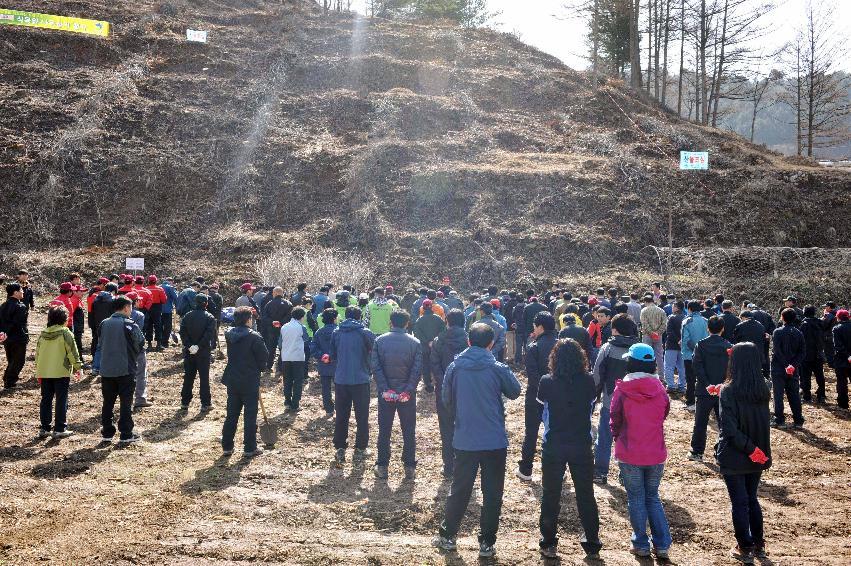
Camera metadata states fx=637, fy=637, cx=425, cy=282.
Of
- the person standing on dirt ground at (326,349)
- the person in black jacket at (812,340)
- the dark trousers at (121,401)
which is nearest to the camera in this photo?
the dark trousers at (121,401)

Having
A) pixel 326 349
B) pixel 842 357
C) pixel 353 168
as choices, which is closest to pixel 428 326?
pixel 326 349

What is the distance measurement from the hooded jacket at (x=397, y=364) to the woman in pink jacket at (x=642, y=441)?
9.20 ft

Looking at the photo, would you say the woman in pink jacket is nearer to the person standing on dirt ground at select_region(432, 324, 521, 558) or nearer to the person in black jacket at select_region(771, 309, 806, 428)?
the person standing on dirt ground at select_region(432, 324, 521, 558)

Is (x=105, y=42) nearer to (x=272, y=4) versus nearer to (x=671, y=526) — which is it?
(x=272, y=4)

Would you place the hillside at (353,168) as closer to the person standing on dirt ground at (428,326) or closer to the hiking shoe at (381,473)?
the person standing on dirt ground at (428,326)

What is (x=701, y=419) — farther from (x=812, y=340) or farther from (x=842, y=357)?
(x=842, y=357)

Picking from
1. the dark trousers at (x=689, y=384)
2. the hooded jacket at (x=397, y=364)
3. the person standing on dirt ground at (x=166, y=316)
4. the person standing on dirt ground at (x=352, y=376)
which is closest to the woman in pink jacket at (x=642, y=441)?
the hooded jacket at (x=397, y=364)

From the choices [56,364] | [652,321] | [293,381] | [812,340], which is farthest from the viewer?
[652,321]

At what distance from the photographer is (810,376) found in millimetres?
13039

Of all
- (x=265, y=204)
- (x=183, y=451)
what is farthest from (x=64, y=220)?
(x=183, y=451)

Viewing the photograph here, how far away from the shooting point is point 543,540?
603cm

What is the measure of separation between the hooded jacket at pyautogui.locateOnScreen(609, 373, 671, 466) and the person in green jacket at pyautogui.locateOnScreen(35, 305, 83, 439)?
749 centimetres

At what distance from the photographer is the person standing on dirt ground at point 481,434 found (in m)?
5.83

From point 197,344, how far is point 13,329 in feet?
12.5
